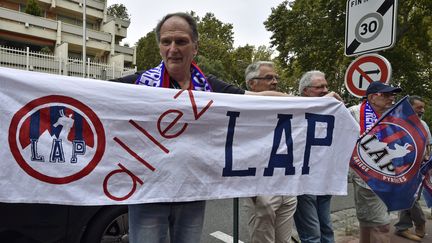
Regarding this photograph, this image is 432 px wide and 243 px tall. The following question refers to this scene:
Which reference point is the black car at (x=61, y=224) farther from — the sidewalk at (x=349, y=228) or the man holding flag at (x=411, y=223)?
the man holding flag at (x=411, y=223)

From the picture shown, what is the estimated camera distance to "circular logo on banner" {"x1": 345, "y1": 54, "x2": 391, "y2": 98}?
4195 millimetres

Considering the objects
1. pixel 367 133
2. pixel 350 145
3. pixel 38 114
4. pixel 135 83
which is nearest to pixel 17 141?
pixel 38 114

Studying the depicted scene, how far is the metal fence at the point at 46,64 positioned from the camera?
18.9 metres

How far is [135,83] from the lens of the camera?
7.11 ft

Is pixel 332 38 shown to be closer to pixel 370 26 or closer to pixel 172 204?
pixel 370 26

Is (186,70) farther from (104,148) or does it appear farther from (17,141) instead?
(17,141)

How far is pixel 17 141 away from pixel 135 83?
70cm

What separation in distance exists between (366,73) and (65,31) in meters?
31.1

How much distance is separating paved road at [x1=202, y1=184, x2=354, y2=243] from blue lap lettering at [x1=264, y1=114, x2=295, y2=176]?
7.37ft

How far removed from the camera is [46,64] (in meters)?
20.6

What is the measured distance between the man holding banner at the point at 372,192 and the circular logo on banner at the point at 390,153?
21 cm

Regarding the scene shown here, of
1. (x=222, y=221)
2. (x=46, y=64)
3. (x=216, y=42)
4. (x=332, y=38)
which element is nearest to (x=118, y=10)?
(x=216, y=42)

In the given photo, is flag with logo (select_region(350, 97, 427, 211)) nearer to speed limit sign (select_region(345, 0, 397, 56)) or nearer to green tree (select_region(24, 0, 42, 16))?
speed limit sign (select_region(345, 0, 397, 56))

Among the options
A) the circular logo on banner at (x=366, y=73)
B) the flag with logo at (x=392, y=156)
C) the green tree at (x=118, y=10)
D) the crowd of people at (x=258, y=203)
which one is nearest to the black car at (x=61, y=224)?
the crowd of people at (x=258, y=203)
